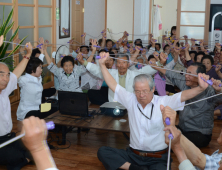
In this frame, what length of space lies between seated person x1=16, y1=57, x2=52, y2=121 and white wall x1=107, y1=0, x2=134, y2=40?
5459 mm

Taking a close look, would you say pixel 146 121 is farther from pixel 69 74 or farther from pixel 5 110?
pixel 69 74

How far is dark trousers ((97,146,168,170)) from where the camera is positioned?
237 centimetres

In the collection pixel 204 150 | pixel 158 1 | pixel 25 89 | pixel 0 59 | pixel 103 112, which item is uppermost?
pixel 158 1

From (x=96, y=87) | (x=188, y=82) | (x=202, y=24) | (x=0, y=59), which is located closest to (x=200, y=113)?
(x=188, y=82)

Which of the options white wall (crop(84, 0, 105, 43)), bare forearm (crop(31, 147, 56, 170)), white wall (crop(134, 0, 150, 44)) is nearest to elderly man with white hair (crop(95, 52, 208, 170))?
bare forearm (crop(31, 147, 56, 170))

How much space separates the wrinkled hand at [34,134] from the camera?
0.90m

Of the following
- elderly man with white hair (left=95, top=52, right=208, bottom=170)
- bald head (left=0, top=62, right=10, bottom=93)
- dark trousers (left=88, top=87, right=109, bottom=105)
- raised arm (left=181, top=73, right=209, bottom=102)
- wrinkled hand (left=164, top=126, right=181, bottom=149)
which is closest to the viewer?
wrinkled hand (left=164, top=126, right=181, bottom=149)

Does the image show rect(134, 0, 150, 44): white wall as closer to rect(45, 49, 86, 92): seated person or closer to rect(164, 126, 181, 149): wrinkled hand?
rect(45, 49, 86, 92): seated person

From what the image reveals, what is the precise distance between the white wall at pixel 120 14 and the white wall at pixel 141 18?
78 cm

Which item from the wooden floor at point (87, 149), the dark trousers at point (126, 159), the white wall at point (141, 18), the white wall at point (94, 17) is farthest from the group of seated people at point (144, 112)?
the white wall at point (141, 18)

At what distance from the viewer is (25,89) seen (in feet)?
10.9

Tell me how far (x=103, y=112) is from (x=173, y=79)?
36.0 inches

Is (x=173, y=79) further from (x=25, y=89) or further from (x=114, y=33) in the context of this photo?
(x=114, y=33)

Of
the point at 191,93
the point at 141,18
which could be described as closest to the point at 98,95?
the point at 191,93
